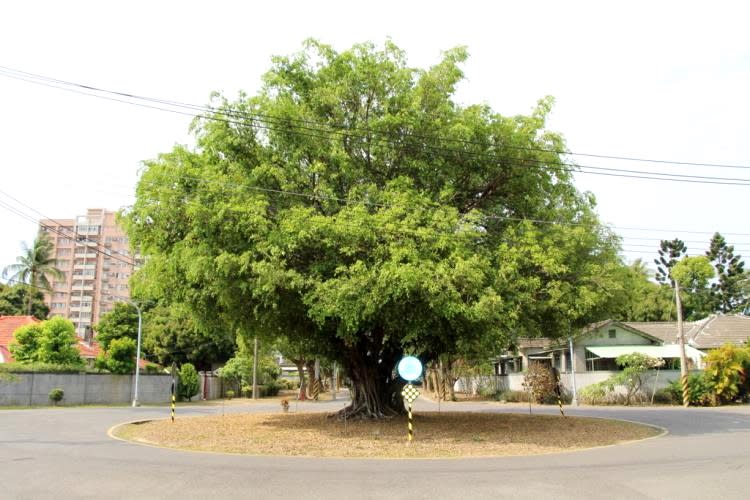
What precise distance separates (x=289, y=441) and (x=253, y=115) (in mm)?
10077

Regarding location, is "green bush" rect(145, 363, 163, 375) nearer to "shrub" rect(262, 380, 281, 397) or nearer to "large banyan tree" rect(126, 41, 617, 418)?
"shrub" rect(262, 380, 281, 397)

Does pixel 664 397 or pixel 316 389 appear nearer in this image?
pixel 664 397

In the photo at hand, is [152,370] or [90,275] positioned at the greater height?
[90,275]

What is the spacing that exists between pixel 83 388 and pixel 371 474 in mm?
34544

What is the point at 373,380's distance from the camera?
23984 millimetres

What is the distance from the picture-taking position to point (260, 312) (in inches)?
782

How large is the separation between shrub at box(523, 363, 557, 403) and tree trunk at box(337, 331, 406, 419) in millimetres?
17333

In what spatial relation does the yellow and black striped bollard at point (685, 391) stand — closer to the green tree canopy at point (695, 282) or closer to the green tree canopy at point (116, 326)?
the green tree canopy at point (695, 282)

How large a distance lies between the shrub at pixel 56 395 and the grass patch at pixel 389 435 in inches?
723

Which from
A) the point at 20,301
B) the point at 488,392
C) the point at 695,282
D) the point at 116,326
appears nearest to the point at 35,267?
the point at 20,301

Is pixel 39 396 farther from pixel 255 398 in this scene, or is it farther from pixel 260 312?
pixel 260 312

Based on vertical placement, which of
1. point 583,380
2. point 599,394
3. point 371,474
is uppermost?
point 583,380

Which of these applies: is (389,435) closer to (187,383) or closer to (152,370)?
(152,370)

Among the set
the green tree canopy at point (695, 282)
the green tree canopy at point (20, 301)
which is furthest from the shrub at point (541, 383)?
the green tree canopy at point (20, 301)
